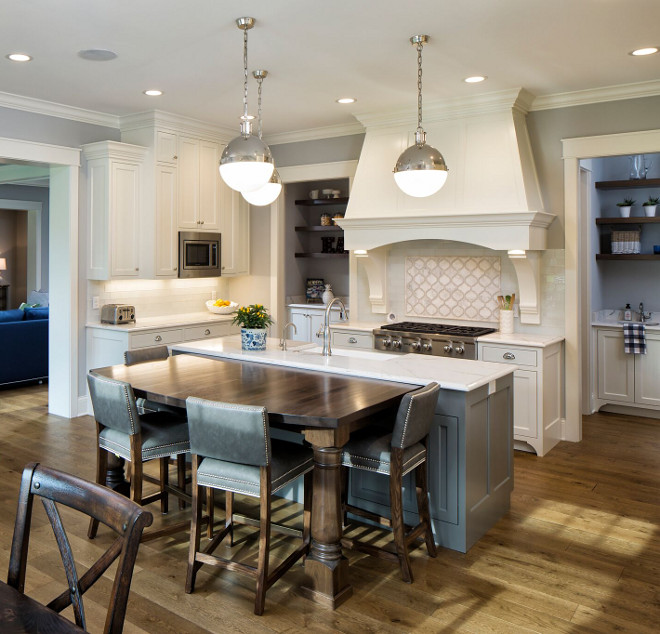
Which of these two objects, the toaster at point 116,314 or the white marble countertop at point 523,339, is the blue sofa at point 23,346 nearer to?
the toaster at point 116,314

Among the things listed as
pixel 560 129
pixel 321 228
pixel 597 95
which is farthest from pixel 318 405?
pixel 321 228

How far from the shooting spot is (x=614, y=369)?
593 centimetres

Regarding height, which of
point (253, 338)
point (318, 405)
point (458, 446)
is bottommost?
point (458, 446)

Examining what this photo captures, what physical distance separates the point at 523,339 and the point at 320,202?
3384 millimetres

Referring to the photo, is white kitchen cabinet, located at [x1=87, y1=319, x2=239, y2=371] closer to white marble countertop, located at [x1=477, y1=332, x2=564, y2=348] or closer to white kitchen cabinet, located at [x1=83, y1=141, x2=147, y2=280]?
white kitchen cabinet, located at [x1=83, y1=141, x2=147, y2=280]

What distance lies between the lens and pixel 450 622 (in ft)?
8.30

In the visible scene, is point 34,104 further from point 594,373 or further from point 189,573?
point 594,373

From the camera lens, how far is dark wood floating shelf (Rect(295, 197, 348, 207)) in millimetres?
7325

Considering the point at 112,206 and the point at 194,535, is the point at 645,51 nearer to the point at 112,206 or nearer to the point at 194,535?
the point at 194,535

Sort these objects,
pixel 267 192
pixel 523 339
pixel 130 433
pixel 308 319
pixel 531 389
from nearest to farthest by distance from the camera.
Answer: pixel 130 433 < pixel 267 192 < pixel 531 389 < pixel 523 339 < pixel 308 319

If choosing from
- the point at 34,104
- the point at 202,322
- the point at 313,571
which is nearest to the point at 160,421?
the point at 313,571

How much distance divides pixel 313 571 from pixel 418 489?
659 mm

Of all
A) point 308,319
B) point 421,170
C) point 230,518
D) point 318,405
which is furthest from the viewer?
point 308,319

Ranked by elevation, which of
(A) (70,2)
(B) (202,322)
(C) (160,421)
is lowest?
(C) (160,421)
